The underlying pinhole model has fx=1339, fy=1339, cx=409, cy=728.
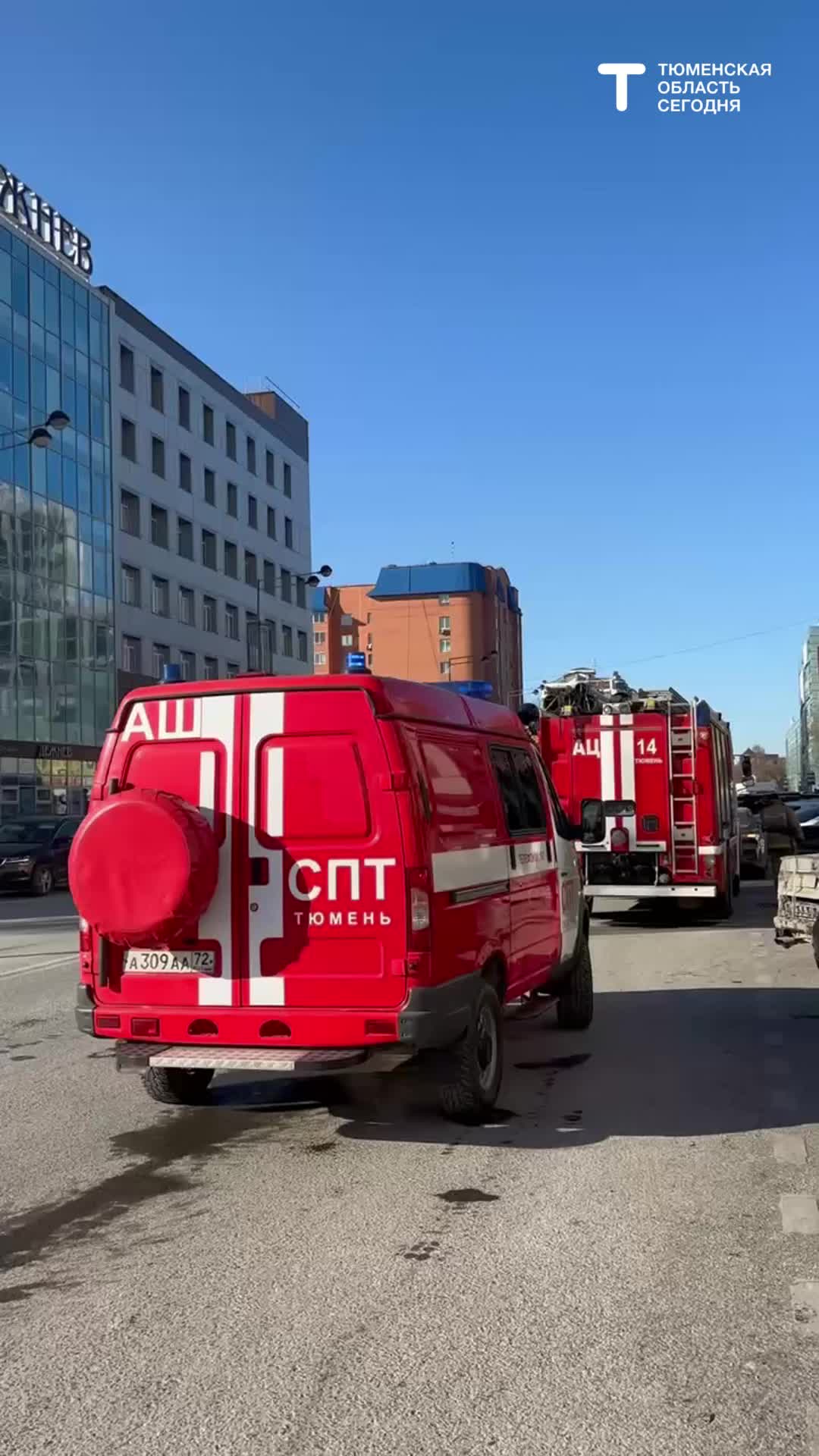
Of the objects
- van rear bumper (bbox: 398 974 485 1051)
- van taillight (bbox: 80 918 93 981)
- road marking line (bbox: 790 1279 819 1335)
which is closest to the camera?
road marking line (bbox: 790 1279 819 1335)

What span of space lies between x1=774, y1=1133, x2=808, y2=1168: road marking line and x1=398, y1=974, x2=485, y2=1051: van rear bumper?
1562 mm

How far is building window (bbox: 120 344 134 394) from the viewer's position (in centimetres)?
4744

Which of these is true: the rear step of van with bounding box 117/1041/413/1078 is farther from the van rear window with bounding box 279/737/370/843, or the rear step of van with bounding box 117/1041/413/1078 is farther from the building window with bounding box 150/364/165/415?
the building window with bounding box 150/364/165/415

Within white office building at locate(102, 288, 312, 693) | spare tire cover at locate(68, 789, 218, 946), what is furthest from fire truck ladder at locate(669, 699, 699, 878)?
white office building at locate(102, 288, 312, 693)

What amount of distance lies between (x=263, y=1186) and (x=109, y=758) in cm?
217

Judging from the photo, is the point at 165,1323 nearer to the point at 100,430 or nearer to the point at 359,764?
the point at 359,764

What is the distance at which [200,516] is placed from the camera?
54.2m

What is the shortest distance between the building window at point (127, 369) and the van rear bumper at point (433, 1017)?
145ft

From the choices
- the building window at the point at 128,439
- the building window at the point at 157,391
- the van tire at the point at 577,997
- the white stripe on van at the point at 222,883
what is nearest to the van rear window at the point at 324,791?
the white stripe on van at the point at 222,883

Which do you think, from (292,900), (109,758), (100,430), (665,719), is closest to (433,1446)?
(292,900)

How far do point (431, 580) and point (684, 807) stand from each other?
10829 cm

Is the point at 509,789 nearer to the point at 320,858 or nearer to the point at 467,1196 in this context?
the point at 320,858

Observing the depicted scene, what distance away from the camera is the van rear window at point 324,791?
6.15 m

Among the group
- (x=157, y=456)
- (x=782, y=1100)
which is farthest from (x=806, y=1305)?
(x=157, y=456)
